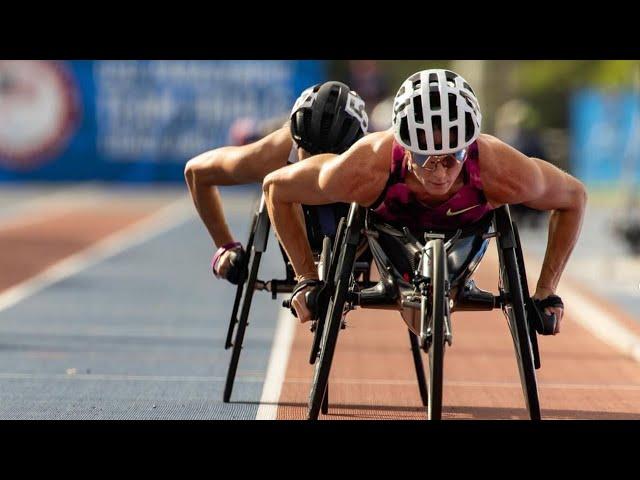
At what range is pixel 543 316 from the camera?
7.07 m

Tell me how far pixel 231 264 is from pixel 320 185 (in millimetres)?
1741

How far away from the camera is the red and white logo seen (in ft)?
119

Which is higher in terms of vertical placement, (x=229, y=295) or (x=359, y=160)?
(x=359, y=160)

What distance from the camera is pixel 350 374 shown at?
10312mm

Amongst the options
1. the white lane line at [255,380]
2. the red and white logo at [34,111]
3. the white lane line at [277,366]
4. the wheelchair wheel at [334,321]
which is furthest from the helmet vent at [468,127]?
the red and white logo at [34,111]

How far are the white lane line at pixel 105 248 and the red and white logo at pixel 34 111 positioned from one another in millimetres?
3630

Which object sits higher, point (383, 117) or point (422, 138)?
point (422, 138)

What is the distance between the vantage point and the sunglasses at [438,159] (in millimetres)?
6605

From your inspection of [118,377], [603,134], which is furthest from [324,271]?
[603,134]

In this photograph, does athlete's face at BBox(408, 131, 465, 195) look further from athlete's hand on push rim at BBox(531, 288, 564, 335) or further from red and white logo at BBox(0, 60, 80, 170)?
red and white logo at BBox(0, 60, 80, 170)

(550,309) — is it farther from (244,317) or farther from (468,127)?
(244,317)
